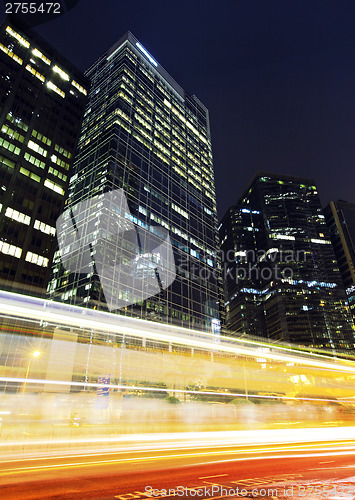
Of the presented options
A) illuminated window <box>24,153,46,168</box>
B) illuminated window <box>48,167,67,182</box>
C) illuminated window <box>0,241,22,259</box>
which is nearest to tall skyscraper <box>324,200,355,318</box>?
illuminated window <box>48,167,67,182</box>

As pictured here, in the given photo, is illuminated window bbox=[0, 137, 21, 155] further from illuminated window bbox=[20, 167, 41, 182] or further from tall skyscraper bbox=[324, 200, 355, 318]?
tall skyscraper bbox=[324, 200, 355, 318]

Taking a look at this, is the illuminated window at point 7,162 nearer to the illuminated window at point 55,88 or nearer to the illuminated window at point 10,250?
the illuminated window at point 10,250

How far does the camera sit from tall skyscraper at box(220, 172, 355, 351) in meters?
131

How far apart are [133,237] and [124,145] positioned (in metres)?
21.3

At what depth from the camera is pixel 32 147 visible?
197 ft

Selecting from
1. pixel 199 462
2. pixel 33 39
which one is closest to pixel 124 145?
pixel 33 39

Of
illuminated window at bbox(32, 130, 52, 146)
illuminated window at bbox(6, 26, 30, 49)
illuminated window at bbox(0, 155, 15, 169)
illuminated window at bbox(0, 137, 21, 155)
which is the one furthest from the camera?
illuminated window at bbox(6, 26, 30, 49)

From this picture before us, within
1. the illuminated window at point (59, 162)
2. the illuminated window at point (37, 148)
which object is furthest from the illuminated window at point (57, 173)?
the illuminated window at point (37, 148)

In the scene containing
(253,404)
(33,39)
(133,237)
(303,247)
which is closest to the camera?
(253,404)

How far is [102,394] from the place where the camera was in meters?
11.6

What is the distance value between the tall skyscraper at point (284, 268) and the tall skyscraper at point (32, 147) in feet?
381

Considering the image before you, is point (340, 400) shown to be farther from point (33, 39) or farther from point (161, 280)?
point (33, 39)

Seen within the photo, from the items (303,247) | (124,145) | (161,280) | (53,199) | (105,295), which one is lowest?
(105,295)

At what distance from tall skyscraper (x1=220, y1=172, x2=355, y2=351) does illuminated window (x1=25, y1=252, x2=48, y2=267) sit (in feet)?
377
